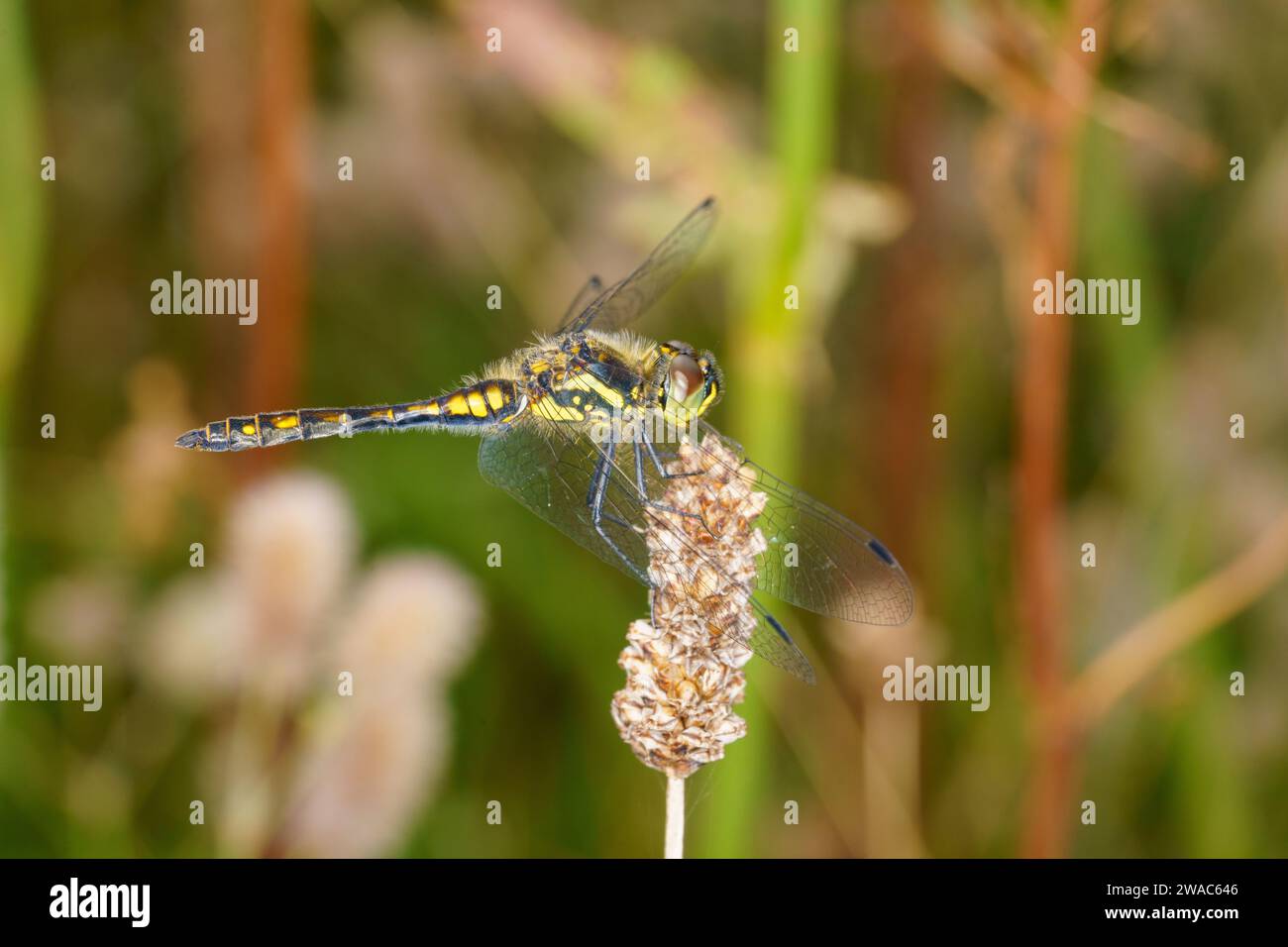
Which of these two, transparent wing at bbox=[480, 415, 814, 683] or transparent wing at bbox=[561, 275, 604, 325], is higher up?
transparent wing at bbox=[561, 275, 604, 325]

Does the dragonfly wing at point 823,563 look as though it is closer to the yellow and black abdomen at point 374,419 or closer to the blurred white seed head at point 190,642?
the yellow and black abdomen at point 374,419

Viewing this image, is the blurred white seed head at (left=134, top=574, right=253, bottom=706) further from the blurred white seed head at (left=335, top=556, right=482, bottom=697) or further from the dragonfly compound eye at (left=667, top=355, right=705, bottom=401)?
the dragonfly compound eye at (left=667, top=355, right=705, bottom=401)

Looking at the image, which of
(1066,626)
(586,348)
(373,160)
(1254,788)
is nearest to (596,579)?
(586,348)

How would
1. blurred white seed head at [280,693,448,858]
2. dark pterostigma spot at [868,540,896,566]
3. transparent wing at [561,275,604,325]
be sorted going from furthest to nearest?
transparent wing at [561,275,604,325] → blurred white seed head at [280,693,448,858] → dark pterostigma spot at [868,540,896,566]

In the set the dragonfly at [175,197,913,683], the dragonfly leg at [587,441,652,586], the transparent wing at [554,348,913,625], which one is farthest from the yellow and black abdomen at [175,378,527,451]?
the transparent wing at [554,348,913,625]

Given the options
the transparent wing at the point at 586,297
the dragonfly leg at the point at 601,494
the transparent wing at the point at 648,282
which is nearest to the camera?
the dragonfly leg at the point at 601,494

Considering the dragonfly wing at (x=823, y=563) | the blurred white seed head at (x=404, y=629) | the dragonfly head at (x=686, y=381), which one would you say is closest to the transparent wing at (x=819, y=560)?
the dragonfly wing at (x=823, y=563)
